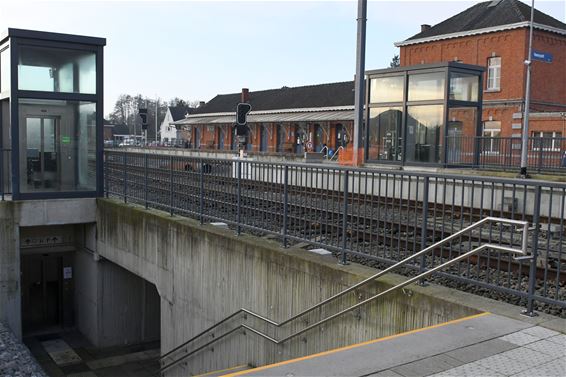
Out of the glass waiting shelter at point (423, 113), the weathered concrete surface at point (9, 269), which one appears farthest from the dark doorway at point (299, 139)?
the weathered concrete surface at point (9, 269)

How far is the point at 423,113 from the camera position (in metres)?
16.7

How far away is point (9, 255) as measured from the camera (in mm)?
14211

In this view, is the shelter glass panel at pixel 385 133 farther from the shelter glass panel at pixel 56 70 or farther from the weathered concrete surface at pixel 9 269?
the weathered concrete surface at pixel 9 269

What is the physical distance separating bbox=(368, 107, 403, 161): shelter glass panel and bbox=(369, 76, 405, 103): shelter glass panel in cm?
30

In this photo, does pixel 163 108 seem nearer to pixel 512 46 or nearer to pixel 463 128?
pixel 512 46

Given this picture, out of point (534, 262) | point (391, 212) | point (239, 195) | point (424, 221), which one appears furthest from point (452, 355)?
point (239, 195)

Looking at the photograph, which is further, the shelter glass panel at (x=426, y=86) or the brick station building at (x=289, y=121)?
the brick station building at (x=289, y=121)

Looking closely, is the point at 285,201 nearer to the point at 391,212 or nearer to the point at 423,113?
the point at 391,212

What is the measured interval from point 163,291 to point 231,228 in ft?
7.71

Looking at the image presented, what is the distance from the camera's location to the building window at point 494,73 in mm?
37500

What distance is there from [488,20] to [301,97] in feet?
60.8

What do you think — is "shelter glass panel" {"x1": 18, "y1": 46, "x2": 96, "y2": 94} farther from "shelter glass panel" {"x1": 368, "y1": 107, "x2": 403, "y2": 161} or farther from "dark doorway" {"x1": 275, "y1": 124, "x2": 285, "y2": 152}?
"dark doorway" {"x1": 275, "y1": 124, "x2": 285, "y2": 152}

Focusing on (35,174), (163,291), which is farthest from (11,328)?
(163,291)

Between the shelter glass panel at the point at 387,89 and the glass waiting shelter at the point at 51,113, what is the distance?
8053mm
